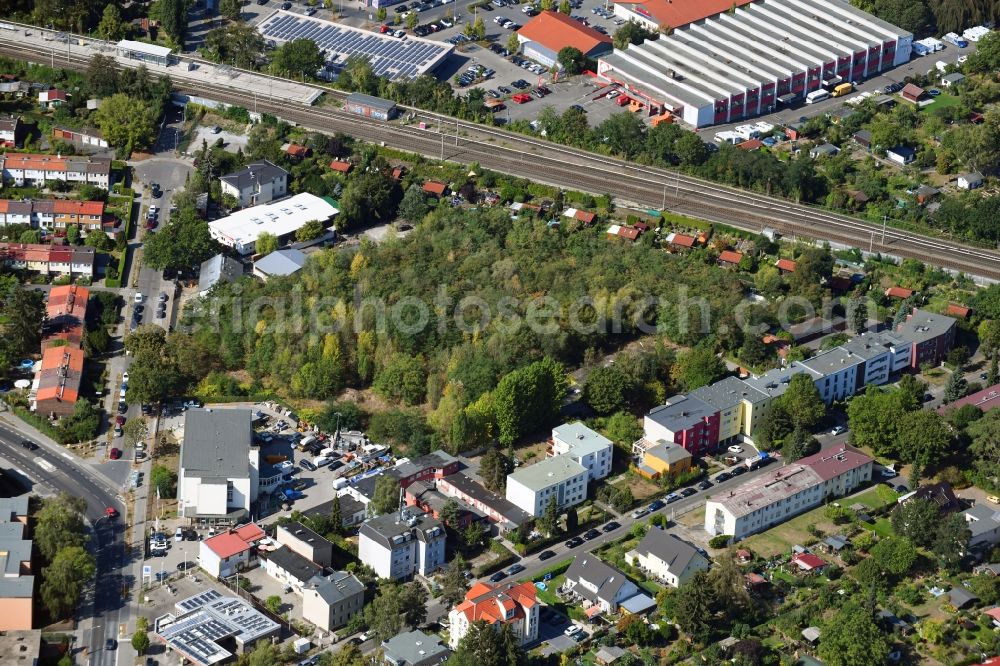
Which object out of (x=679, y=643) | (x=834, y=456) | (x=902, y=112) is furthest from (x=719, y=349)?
(x=902, y=112)

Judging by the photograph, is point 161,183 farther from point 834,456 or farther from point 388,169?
point 834,456

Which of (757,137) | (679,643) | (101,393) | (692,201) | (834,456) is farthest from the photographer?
(757,137)

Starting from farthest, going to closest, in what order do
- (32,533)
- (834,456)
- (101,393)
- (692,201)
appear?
1. (692,201)
2. (101,393)
3. (834,456)
4. (32,533)

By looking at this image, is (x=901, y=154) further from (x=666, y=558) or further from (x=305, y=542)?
(x=305, y=542)

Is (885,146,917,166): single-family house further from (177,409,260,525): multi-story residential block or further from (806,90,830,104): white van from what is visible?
(177,409,260,525): multi-story residential block

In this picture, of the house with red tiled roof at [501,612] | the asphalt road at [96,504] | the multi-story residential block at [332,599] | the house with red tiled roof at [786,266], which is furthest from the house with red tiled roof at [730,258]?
the asphalt road at [96,504]

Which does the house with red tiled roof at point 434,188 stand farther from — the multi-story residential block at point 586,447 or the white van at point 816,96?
the white van at point 816,96
